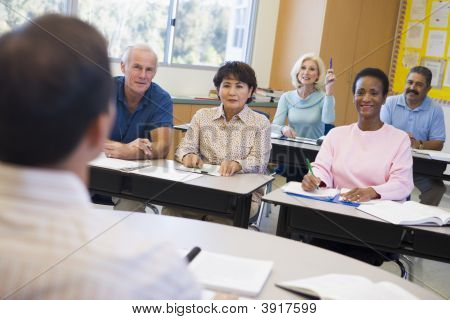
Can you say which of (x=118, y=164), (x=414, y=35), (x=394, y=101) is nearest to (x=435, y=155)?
(x=394, y=101)

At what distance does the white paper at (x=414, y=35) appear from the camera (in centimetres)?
575

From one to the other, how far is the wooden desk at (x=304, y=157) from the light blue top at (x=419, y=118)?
0.56 metres

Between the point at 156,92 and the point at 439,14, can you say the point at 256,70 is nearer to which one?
the point at 439,14

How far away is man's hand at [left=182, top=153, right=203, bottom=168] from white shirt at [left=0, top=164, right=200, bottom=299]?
1871 millimetres

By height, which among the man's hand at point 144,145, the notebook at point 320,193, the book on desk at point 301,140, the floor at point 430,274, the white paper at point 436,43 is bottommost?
the floor at point 430,274

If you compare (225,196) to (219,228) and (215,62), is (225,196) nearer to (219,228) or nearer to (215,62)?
(219,228)

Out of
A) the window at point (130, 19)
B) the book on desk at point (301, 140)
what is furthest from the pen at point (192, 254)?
the window at point (130, 19)

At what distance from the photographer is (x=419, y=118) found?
400cm

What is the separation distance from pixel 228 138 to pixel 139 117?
50 cm

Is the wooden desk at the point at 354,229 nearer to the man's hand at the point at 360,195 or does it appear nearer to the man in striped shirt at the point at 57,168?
the man's hand at the point at 360,195

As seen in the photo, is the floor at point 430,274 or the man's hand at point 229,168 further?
the floor at point 430,274

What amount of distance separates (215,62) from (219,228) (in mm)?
4331
